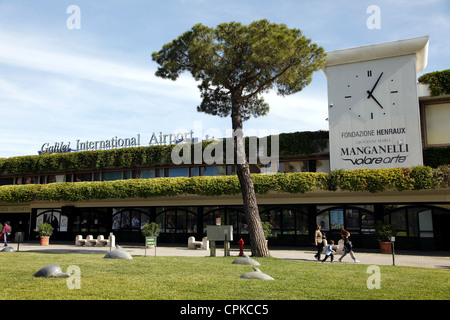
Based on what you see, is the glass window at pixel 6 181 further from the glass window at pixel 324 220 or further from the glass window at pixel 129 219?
the glass window at pixel 324 220

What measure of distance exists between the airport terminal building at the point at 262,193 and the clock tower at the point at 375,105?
0.28 feet

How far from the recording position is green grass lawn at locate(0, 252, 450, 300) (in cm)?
758

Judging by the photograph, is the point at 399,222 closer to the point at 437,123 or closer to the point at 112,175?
the point at 437,123

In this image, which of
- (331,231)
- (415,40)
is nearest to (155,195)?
(331,231)

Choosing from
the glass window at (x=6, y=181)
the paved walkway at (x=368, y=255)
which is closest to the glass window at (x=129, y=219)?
the paved walkway at (x=368, y=255)

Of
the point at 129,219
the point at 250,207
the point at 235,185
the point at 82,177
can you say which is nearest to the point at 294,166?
the point at 235,185

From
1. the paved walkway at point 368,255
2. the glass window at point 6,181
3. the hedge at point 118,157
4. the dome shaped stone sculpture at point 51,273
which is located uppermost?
the hedge at point 118,157

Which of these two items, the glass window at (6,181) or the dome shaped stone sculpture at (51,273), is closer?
the dome shaped stone sculpture at (51,273)

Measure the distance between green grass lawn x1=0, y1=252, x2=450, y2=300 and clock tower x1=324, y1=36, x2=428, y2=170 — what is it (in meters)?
12.3

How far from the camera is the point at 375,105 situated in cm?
2392

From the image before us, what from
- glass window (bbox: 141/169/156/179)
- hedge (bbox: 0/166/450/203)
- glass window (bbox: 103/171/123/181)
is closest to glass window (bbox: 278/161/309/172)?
hedge (bbox: 0/166/450/203)

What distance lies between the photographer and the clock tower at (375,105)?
23.0 meters
